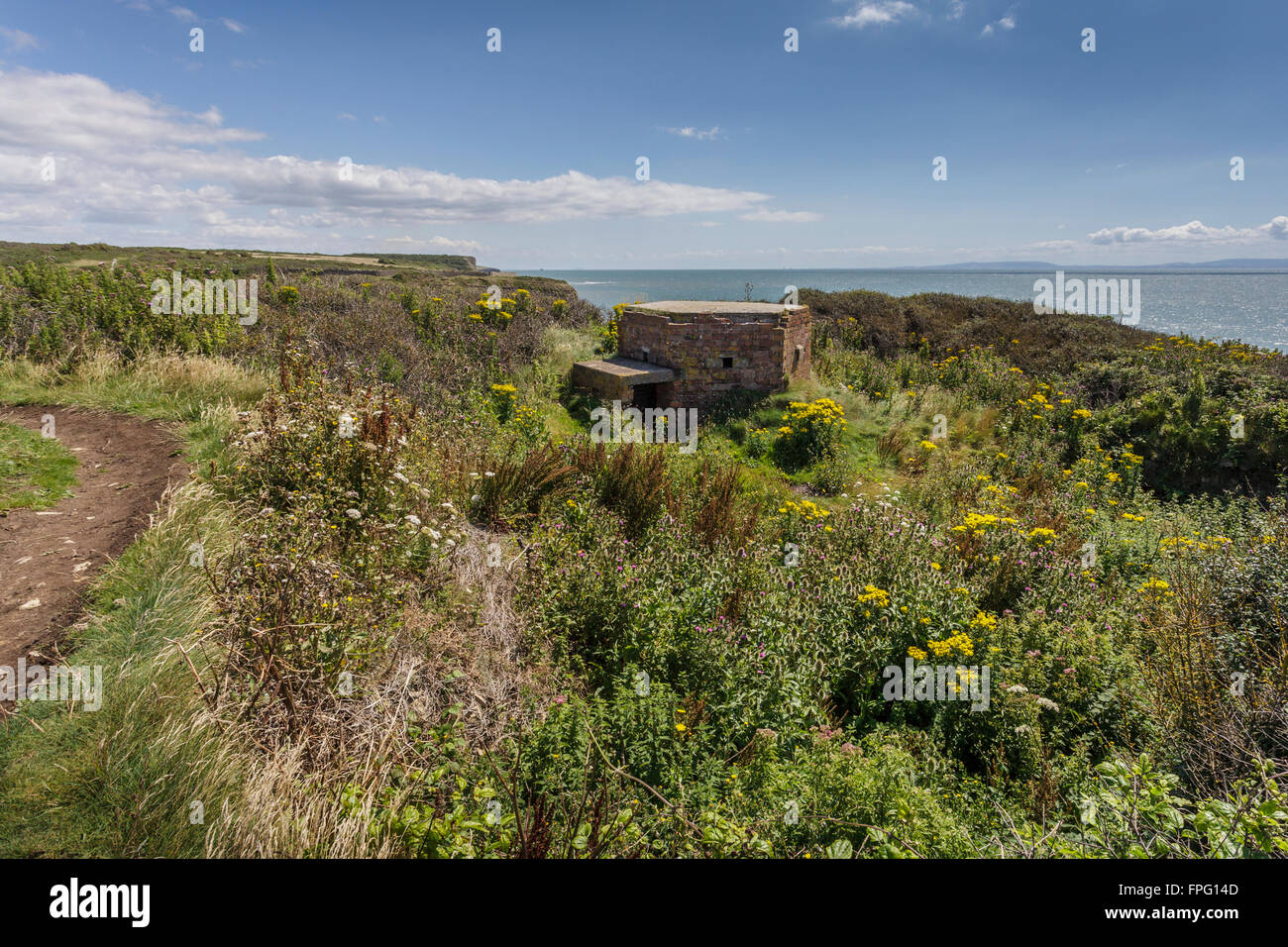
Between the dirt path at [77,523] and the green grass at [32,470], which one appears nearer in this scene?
the dirt path at [77,523]

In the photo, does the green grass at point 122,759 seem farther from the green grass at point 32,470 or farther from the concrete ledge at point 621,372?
the concrete ledge at point 621,372

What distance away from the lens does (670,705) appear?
144 inches

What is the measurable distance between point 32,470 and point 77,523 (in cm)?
141

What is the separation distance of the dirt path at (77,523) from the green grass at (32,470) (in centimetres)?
9

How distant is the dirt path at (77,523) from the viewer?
3.45 meters

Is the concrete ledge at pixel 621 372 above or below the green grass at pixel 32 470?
above

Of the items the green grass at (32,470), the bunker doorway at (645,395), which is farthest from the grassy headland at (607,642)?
the bunker doorway at (645,395)

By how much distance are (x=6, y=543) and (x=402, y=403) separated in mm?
3192

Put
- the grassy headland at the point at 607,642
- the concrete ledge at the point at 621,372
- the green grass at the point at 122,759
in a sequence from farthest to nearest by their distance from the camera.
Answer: the concrete ledge at the point at 621,372
the grassy headland at the point at 607,642
the green grass at the point at 122,759

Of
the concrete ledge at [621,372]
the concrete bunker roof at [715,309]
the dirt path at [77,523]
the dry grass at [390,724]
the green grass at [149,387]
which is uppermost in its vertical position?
the concrete bunker roof at [715,309]

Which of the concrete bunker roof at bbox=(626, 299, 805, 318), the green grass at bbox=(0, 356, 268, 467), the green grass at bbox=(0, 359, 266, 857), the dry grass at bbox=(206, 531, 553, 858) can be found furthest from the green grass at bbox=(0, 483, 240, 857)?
the concrete bunker roof at bbox=(626, 299, 805, 318)

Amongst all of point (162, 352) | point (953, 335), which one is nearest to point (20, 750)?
point (162, 352)

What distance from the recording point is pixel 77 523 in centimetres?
459

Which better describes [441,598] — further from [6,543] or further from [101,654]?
[6,543]
